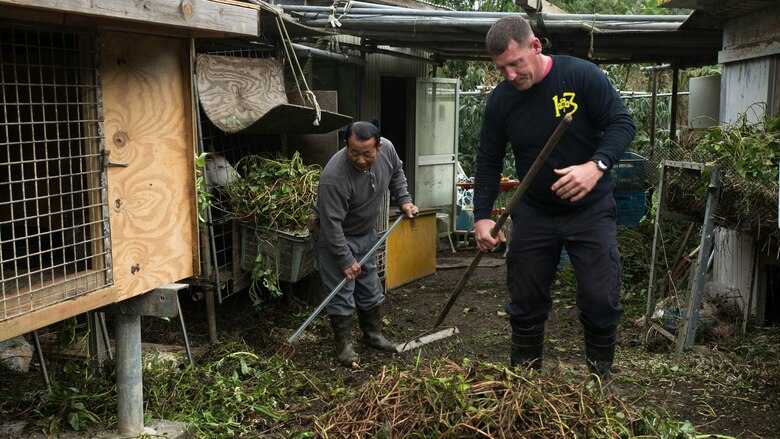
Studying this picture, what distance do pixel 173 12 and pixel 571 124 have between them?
82.8 inches

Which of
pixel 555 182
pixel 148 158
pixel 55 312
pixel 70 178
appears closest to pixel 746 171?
A: pixel 555 182

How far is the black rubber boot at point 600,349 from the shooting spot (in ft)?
14.5

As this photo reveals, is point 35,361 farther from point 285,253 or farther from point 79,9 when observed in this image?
point 79,9

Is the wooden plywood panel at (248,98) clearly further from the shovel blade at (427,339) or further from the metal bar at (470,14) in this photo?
the shovel blade at (427,339)

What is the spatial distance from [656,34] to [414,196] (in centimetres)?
440

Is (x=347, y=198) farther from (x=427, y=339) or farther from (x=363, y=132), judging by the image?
(x=427, y=339)

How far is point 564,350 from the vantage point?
6.27m

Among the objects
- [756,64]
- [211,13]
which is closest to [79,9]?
[211,13]

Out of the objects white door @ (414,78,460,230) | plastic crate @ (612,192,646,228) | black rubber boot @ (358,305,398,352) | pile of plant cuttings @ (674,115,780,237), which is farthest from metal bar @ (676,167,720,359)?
white door @ (414,78,460,230)

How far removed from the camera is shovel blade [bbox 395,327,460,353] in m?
6.33

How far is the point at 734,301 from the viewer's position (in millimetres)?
6551

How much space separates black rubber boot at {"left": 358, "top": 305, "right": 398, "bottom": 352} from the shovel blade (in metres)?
0.10

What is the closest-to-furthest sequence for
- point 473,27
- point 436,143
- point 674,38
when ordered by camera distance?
point 473,27 → point 674,38 → point 436,143

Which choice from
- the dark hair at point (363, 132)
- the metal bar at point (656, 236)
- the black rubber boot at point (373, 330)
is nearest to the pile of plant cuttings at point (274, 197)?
the black rubber boot at point (373, 330)
